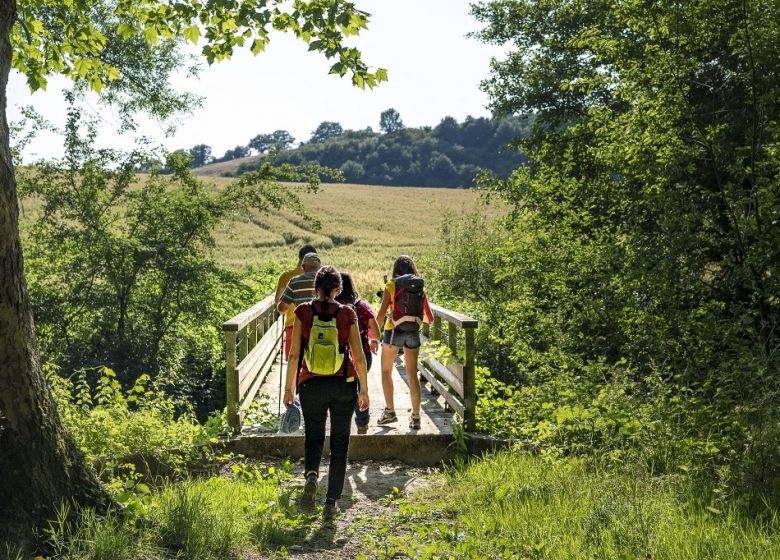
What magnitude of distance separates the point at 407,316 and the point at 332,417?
2.21 m

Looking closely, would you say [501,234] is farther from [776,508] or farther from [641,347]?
[776,508]

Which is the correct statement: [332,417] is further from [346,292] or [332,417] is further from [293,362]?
[346,292]

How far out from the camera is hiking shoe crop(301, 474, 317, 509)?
6.03 metres

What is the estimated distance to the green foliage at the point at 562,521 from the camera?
452cm

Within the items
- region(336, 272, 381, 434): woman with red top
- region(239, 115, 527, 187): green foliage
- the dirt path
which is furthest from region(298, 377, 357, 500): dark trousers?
region(239, 115, 527, 187): green foliage

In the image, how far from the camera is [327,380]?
19.2 ft

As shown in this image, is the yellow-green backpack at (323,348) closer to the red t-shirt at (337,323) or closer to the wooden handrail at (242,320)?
the red t-shirt at (337,323)

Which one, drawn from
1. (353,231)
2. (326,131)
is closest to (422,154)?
(326,131)

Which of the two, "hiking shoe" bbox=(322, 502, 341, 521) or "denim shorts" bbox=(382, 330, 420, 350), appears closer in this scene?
"hiking shoe" bbox=(322, 502, 341, 521)

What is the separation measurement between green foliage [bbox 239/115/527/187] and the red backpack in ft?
351

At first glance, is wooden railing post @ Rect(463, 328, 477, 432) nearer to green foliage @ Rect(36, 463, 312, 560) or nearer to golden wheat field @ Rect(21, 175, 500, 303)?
green foliage @ Rect(36, 463, 312, 560)

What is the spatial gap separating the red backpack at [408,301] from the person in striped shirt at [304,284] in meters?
0.86

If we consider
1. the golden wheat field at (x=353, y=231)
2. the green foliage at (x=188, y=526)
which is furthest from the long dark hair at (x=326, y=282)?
the golden wheat field at (x=353, y=231)

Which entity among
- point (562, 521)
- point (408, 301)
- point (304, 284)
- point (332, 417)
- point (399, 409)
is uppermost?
point (304, 284)
